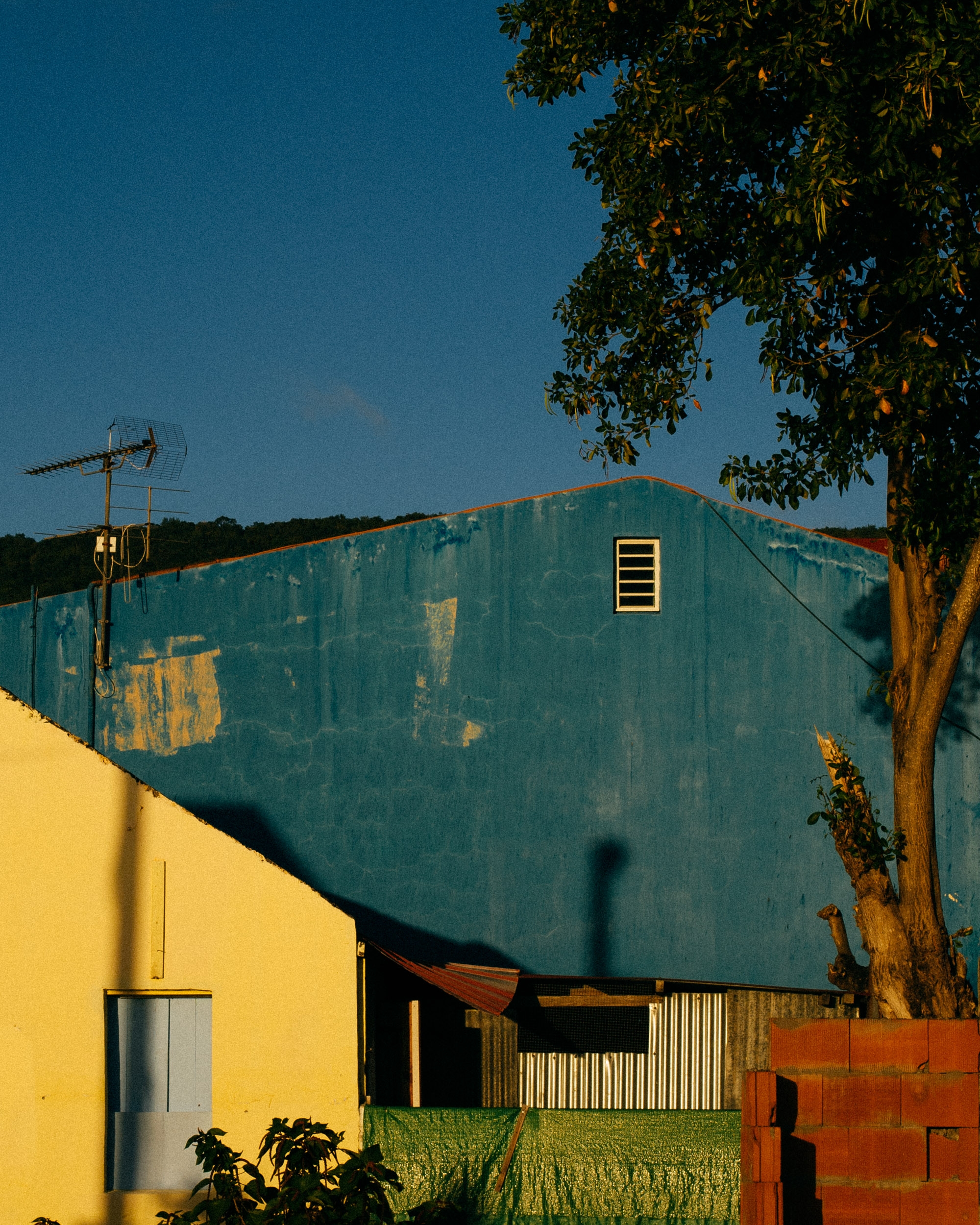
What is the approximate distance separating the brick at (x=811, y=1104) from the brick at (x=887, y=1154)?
28 centimetres

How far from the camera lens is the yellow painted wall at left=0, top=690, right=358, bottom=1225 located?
1149cm

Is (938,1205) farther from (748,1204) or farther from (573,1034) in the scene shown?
(573,1034)

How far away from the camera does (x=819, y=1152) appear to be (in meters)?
10.2

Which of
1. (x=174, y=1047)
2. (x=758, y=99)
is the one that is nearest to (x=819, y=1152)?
(x=174, y=1047)

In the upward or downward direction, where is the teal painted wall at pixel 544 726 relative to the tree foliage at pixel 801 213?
downward

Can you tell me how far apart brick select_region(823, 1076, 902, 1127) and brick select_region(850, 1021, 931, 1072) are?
4.0 inches

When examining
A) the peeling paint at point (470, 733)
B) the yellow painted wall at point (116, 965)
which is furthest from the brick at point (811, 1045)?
the peeling paint at point (470, 733)

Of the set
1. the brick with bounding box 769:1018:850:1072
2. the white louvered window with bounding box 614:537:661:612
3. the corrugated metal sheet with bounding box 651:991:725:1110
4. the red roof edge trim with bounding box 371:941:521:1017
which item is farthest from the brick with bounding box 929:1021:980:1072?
the white louvered window with bounding box 614:537:661:612

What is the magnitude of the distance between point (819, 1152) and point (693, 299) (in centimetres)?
739

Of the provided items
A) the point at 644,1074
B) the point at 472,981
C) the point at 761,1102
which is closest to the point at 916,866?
the point at 761,1102

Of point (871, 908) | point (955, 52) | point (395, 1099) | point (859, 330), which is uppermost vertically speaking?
point (955, 52)

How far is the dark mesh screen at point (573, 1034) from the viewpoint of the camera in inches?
695

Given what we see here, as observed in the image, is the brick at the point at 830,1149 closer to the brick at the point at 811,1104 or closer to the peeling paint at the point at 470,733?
the brick at the point at 811,1104

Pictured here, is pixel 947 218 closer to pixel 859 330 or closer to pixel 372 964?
pixel 859 330
